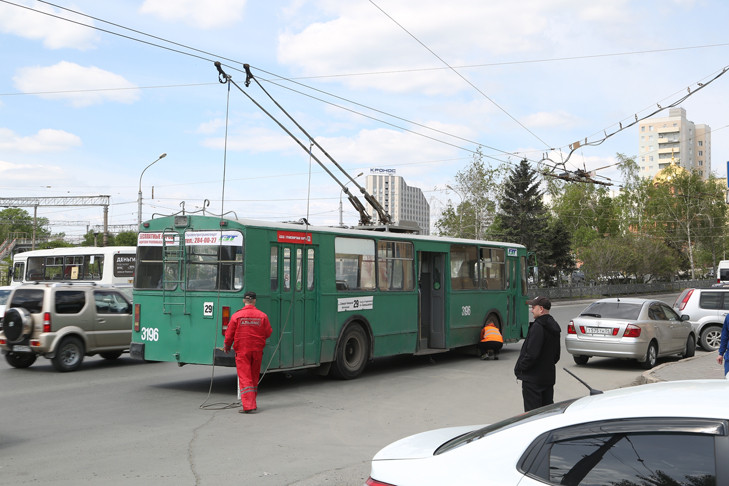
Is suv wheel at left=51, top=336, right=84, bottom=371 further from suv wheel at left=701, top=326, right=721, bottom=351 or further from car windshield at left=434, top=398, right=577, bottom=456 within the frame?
suv wheel at left=701, top=326, right=721, bottom=351

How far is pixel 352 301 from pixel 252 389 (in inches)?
152

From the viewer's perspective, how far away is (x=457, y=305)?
17000 mm

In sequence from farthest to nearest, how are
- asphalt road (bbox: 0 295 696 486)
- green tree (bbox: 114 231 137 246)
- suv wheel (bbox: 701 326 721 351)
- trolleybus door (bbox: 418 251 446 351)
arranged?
green tree (bbox: 114 231 137 246) → suv wheel (bbox: 701 326 721 351) → trolleybus door (bbox: 418 251 446 351) → asphalt road (bbox: 0 295 696 486)

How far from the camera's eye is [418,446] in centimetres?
391

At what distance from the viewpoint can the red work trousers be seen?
10.3 meters

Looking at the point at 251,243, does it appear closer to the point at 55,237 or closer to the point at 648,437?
the point at 648,437

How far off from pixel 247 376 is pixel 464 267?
8240 mm

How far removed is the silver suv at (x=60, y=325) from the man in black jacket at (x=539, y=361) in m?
10.3

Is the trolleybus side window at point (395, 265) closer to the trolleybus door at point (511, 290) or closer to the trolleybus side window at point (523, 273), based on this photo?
the trolleybus door at point (511, 290)

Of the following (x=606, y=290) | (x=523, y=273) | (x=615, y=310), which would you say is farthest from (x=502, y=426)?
(x=606, y=290)

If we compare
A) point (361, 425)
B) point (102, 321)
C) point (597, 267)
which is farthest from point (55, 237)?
point (361, 425)

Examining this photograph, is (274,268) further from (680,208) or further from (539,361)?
(680,208)

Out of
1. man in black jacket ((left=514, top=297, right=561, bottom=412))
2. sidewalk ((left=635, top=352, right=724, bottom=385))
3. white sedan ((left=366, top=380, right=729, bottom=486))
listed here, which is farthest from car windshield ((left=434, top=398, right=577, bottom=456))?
sidewalk ((left=635, top=352, right=724, bottom=385))

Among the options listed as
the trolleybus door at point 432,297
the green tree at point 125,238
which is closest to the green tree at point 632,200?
the green tree at point 125,238
